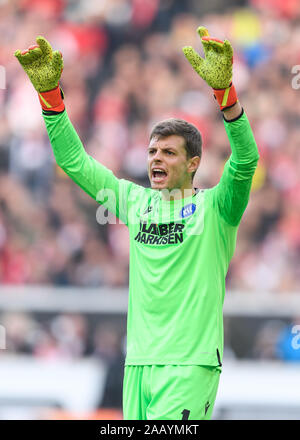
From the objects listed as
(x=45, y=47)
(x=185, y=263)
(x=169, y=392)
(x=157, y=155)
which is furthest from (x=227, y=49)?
(x=169, y=392)

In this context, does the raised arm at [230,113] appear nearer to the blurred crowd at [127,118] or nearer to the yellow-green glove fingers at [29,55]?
the yellow-green glove fingers at [29,55]

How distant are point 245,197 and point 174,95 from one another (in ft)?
25.7

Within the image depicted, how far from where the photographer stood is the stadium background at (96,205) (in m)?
8.83

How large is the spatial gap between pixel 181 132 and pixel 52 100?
78 cm

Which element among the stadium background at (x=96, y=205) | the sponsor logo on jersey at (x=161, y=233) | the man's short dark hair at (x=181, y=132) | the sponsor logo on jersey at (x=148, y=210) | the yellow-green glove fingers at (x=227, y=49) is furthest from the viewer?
the stadium background at (x=96, y=205)

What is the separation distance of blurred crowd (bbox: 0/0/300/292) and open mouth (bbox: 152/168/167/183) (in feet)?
17.6

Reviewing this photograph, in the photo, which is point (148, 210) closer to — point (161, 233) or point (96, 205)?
point (161, 233)

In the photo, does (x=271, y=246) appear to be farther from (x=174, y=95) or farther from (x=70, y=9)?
(x=70, y=9)

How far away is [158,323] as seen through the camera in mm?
4992

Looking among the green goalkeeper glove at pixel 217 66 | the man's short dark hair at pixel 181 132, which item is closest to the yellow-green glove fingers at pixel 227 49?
the green goalkeeper glove at pixel 217 66

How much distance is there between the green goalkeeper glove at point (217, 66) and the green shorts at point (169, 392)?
4.70 feet

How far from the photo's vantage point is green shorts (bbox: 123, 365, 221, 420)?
4.83 m

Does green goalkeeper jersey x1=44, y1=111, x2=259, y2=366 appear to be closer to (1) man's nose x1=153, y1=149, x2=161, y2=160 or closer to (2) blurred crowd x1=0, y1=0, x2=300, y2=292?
(1) man's nose x1=153, y1=149, x2=161, y2=160

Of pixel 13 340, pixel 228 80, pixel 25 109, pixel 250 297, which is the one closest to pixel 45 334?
pixel 13 340
